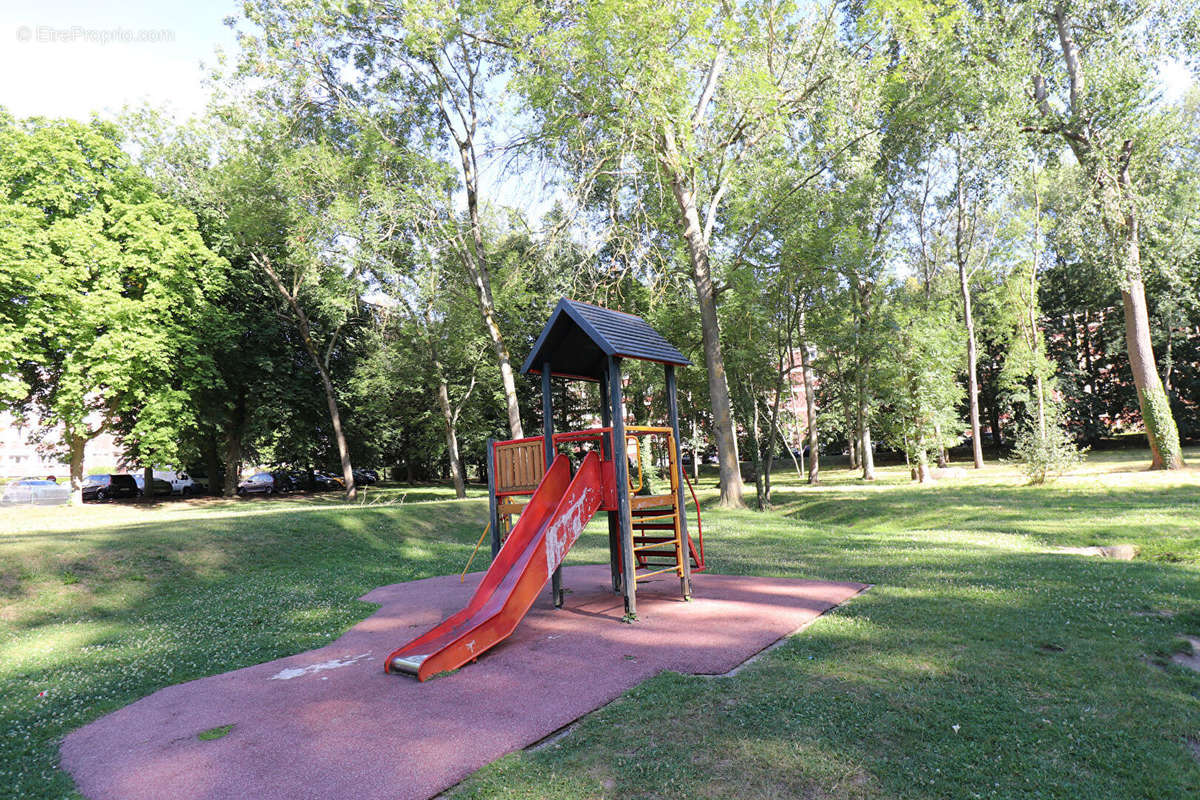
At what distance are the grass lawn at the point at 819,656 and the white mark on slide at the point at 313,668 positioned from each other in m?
0.90

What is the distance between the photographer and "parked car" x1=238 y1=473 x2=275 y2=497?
41688 millimetres

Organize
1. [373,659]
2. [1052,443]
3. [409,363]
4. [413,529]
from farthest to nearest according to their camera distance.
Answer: [409,363]
[1052,443]
[413,529]
[373,659]

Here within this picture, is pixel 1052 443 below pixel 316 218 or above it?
below

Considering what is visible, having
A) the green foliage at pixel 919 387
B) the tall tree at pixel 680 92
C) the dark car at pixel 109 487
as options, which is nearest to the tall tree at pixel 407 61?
the tall tree at pixel 680 92

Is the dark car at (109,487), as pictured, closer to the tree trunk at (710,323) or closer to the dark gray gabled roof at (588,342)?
the tree trunk at (710,323)

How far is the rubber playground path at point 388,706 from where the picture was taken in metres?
4.25

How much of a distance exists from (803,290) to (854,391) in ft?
19.8

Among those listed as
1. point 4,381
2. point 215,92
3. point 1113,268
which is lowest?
point 4,381

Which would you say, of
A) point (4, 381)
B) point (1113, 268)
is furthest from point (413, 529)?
point (1113, 268)

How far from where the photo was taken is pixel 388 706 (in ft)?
17.9

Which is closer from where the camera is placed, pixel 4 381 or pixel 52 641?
pixel 52 641

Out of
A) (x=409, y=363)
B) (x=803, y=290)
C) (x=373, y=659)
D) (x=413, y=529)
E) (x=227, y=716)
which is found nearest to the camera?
(x=227, y=716)

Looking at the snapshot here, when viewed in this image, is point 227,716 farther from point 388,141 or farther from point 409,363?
point 409,363

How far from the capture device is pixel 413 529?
18.1 meters
